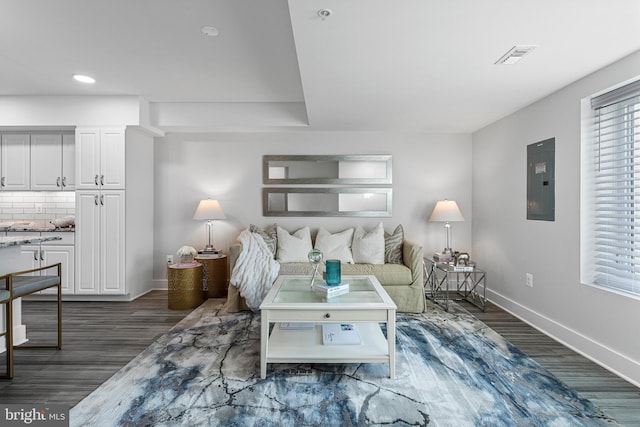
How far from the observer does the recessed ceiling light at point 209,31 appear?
2.37 metres

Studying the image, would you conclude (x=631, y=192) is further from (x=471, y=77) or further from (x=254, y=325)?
(x=254, y=325)

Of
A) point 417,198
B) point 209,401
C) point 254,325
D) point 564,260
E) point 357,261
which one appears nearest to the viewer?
point 209,401

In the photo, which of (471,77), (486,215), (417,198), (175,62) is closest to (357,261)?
(417,198)

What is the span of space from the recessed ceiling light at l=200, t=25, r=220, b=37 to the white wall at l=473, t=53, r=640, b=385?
2944 millimetres

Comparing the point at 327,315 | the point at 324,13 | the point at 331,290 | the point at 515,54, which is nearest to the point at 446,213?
the point at 515,54

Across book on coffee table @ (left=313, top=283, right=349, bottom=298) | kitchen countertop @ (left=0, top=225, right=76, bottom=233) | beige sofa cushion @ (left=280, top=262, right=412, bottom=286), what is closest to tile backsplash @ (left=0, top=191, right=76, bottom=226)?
kitchen countertop @ (left=0, top=225, right=76, bottom=233)

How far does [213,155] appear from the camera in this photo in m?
4.57

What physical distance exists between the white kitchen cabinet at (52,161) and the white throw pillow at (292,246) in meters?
2.75

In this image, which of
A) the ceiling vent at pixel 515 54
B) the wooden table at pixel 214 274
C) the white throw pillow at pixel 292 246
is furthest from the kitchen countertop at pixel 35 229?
the ceiling vent at pixel 515 54

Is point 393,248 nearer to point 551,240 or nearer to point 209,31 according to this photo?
point 551,240

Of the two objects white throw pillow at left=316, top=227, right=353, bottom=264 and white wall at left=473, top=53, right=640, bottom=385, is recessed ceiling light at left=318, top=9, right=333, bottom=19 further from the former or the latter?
white throw pillow at left=316, top=227, right=353, bottom=264

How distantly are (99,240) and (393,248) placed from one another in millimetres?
3616

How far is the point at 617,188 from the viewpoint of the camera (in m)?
2.43

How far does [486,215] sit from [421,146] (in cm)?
127
